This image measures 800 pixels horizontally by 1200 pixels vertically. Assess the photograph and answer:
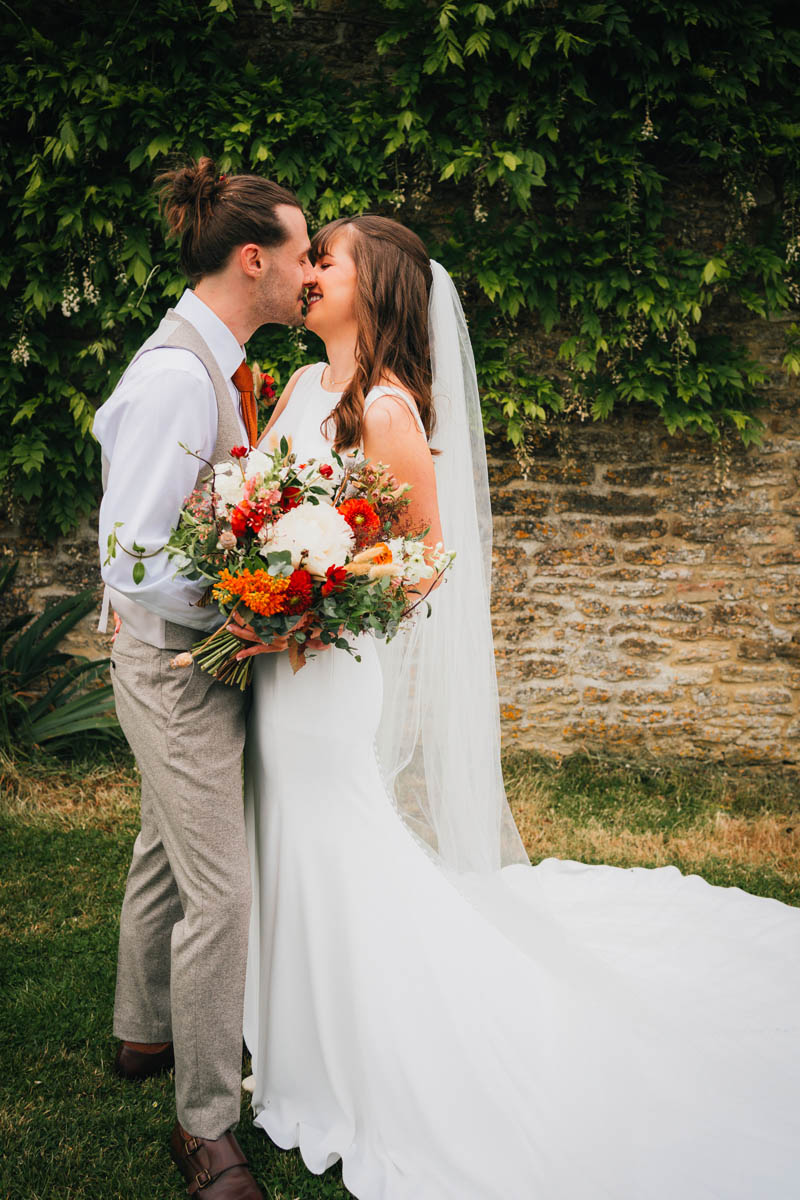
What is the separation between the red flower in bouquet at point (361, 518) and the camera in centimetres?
223

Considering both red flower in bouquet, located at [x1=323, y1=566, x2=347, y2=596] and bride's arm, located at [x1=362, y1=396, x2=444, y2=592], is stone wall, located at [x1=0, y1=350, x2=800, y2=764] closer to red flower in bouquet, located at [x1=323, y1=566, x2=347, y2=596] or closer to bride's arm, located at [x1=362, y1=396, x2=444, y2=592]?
bride's arm, located at [x1=362, y1=396, x2=444, y2=592]

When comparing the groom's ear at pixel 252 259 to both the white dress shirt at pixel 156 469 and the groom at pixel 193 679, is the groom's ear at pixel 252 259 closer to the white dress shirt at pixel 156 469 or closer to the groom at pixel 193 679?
the groom at pixel 193 679

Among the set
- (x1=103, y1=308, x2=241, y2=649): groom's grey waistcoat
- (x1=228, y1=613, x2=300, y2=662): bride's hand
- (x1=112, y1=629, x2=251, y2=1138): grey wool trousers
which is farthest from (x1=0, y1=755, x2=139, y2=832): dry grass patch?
(x1=228, y1=613, x2=300, y2=662): bride's hand

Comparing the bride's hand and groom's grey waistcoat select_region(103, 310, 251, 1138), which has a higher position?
the bride's hand

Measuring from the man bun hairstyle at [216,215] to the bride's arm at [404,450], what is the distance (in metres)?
0.55

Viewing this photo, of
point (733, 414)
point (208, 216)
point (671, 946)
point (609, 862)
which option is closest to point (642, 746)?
point (609, 862)

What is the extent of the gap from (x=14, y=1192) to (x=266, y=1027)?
0.69m

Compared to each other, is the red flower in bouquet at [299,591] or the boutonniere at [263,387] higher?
the boutonniere at [263,387]

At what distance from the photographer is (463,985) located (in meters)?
2.50

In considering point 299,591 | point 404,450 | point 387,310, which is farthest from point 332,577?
point 387,310

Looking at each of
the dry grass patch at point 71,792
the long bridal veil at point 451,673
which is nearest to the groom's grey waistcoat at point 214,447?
the long bridal veil at point 451,673

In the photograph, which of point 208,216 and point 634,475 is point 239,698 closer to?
point 208,216

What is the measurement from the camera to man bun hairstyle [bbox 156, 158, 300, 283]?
254 centimetres

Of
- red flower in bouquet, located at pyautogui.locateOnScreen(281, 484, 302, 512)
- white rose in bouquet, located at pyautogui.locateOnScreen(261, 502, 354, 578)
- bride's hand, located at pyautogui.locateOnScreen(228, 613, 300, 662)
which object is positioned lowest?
bride's hand, located at pyautogui.locateOnScreen(228, 613, 300, 662)
